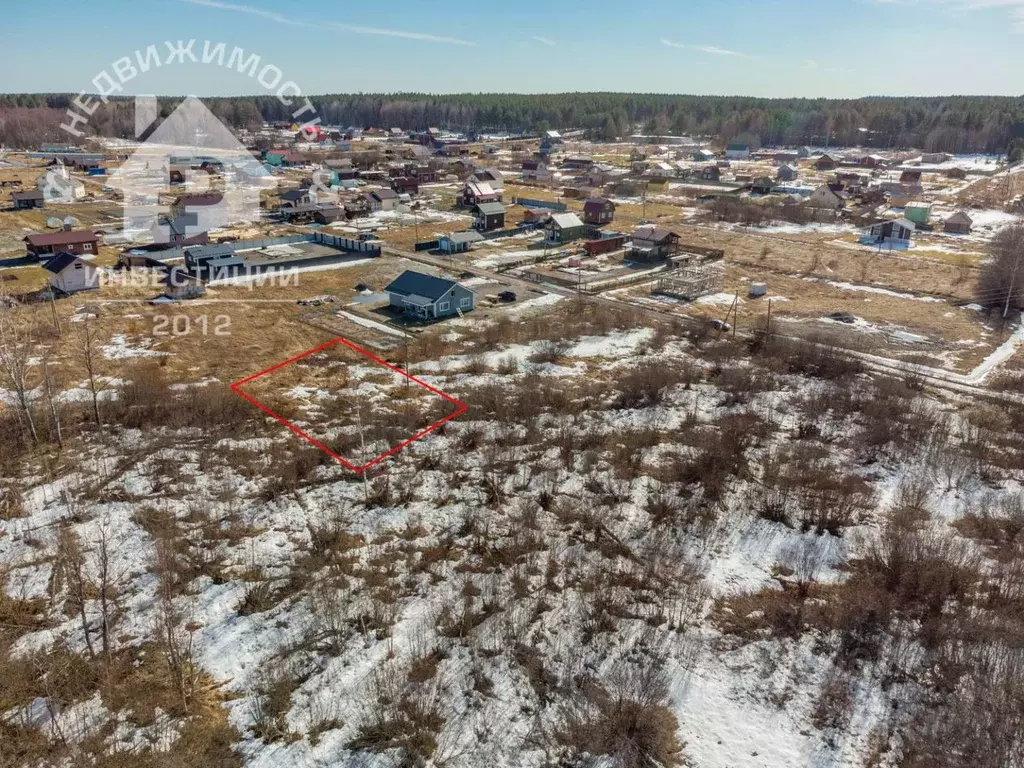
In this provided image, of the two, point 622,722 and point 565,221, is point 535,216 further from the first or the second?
point 622,722

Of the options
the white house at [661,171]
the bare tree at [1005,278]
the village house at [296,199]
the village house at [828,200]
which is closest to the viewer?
the bare tree at [1005,278]

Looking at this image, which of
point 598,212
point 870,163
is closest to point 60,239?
point 598,212

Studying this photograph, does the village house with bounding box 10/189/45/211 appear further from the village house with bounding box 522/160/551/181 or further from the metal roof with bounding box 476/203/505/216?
the village house with bounding box 522/160/551/181

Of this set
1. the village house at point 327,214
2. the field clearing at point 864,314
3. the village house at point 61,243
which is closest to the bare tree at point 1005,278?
the field clearing at point 864,314

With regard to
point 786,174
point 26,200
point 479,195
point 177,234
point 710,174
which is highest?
point 786,174

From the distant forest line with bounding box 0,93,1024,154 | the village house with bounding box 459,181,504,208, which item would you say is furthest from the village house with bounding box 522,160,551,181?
the distant forest line with bounding box 0,93,1024,154

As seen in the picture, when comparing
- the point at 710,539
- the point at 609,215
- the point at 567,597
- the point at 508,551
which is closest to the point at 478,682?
the point at 567,597

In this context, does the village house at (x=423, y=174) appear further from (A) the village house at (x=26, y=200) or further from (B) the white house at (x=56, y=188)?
(A) the village house at (x=26, y=200)
